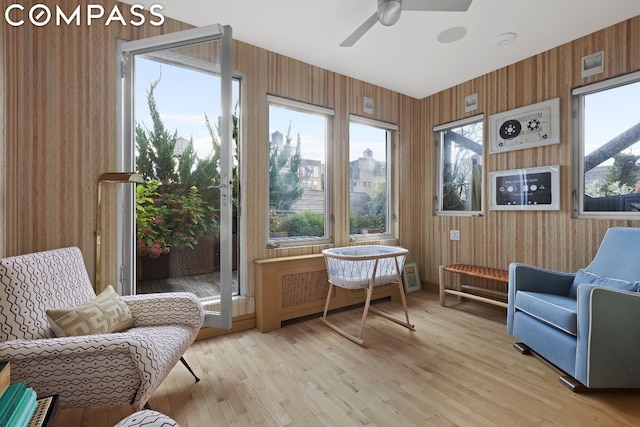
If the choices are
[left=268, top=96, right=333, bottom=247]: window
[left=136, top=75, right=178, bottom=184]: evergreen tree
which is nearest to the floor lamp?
[left=136, top=75, right=178, bottom=184]: evergreen tree

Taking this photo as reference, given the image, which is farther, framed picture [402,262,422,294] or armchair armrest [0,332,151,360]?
framed picture [402,262,422,294]

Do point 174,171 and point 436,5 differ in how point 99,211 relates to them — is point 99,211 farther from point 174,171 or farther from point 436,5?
point 436,5

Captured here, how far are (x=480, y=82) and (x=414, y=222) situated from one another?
1.90 meters

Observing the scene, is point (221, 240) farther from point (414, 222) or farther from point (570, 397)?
point (414, 222)

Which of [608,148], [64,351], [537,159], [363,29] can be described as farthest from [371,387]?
[608,148]

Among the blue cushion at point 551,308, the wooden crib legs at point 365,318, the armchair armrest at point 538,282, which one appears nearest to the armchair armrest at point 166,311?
the wooden crib legs at point 365,318

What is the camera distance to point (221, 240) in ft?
6.98

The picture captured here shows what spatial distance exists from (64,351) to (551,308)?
8.79 ft

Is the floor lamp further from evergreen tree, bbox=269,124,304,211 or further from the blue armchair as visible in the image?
the blue armchair

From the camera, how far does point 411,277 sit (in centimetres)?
381

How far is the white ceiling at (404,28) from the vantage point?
2.16m

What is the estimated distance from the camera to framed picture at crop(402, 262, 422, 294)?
3.76 metres

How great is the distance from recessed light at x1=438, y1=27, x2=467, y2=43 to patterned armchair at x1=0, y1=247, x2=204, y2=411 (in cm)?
309

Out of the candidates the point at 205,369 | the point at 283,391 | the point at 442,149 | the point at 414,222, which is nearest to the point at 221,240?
the point at 205,369
